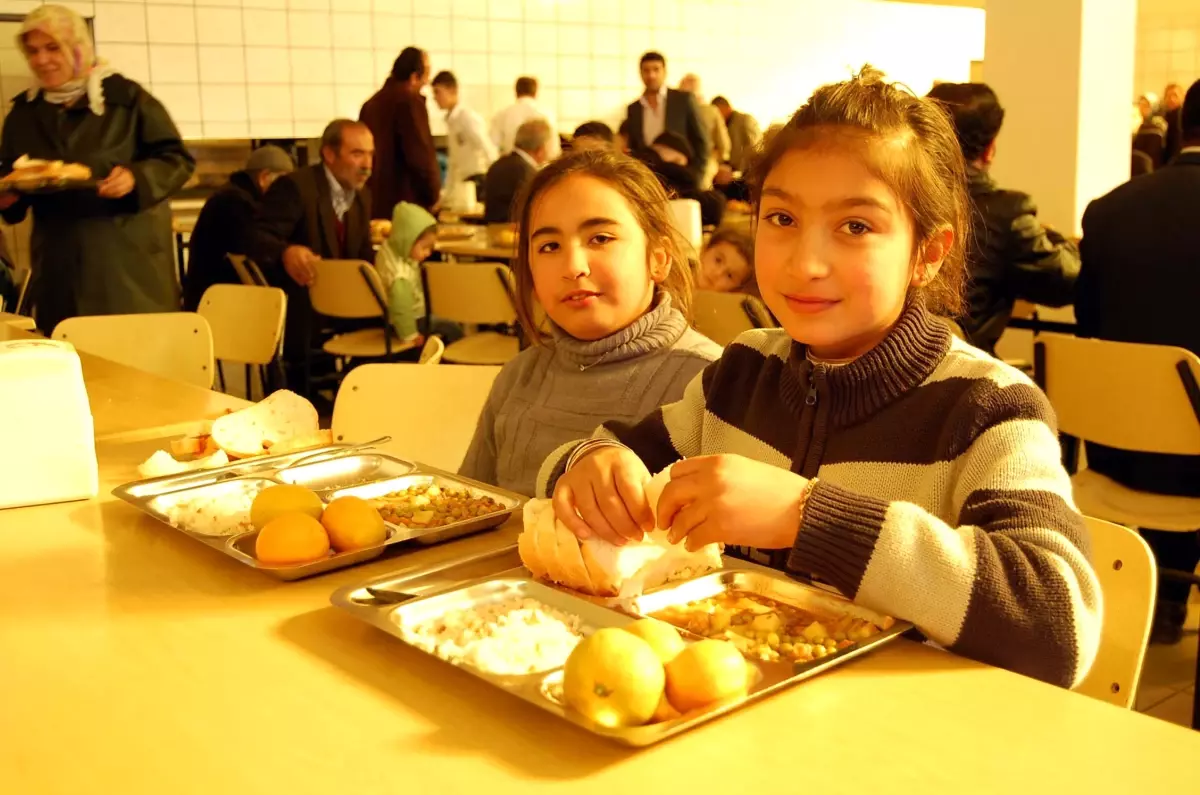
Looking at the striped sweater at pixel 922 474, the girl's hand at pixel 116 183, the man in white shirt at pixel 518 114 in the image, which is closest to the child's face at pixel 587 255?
the striped sweater at pixel 922 474

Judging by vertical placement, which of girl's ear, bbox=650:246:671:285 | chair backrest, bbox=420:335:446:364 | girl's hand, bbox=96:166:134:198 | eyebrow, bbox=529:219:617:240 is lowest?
chair backrest, bbox=420:335:446:364

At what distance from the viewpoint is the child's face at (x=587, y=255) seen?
1790 millimetres

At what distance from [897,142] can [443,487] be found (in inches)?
28.2

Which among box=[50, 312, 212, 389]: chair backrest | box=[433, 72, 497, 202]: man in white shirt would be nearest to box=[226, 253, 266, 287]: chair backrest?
box=[50, 312, 212, 389]: chair backrest

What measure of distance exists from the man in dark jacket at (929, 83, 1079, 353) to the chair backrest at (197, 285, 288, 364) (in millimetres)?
2016

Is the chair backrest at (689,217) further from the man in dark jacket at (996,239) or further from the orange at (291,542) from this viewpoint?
the orange at (291,542)

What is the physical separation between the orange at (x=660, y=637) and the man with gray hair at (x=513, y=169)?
15.4 feet

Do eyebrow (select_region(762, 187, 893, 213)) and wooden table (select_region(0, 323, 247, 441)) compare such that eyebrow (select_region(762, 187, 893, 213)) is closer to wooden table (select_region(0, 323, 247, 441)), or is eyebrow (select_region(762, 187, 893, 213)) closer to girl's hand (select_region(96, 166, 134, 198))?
wooden table (select_region(0, 323, 247, 441))

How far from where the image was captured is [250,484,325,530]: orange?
4.33 feet

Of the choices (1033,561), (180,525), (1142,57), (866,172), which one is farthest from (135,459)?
(1142,57)

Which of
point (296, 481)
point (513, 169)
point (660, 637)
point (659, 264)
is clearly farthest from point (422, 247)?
point (660, 637)

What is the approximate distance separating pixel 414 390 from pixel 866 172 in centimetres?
113

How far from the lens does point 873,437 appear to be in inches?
50.6

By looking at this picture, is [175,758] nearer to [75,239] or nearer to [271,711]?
[271,711]
